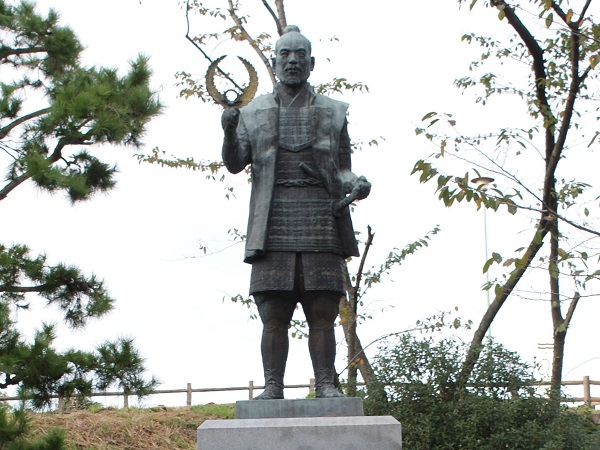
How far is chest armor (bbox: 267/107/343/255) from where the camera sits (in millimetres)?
5098

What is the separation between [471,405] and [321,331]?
10.3 ft

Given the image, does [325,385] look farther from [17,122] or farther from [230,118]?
[17,122]

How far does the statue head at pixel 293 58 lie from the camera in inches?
206

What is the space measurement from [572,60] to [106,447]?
6.28 m

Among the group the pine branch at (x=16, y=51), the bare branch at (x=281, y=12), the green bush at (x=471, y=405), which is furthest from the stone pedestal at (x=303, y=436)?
the bare branch at (x=281, y=12)

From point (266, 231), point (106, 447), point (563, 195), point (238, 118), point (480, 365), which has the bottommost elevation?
point (106, 447)

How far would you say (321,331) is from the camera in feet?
16.9

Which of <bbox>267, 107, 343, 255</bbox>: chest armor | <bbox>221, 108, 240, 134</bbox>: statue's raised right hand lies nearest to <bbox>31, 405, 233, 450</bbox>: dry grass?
<bbox>267, 107, 343, 255</bbox>: chest armor

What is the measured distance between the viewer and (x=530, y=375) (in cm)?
825

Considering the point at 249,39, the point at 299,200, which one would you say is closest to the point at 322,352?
the point at 299,200

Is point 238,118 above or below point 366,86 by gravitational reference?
below

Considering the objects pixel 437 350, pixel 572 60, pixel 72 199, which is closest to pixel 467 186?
pixel 437 350

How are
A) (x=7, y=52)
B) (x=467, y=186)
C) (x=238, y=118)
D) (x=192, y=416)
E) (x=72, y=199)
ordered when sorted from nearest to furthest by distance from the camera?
(x=238, y=118) < (x=467, y=186) < (x=72, y=199) < (x=7, y=52) < (x=192, y=416)

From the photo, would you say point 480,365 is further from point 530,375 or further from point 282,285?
point 282,285
